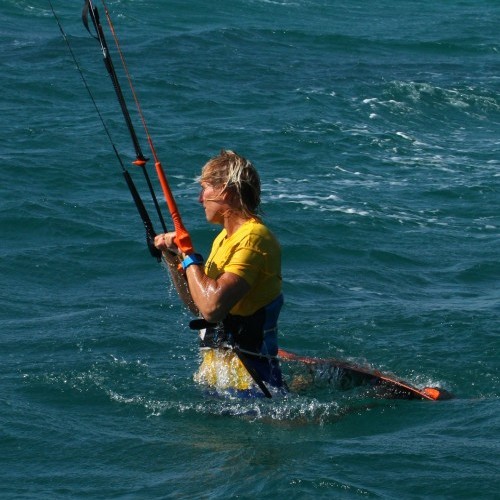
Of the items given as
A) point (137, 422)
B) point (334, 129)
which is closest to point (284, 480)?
point (137, 422)

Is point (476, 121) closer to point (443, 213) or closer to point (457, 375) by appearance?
point (443, 213)

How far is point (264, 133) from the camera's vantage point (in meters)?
17.7

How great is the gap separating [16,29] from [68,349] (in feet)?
54.7

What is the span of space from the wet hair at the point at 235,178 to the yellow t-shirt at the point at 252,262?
4.9 inches

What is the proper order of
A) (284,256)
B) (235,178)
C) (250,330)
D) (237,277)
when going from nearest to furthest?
(237,277) → (235,178) → (250,330) → (284,256)

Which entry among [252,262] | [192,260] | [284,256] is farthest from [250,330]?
[284,256]

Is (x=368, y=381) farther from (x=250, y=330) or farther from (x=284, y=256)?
(x=284, y=256)

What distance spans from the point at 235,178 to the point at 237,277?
556 millimetres

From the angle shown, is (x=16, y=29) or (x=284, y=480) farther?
(x=16, y=29)

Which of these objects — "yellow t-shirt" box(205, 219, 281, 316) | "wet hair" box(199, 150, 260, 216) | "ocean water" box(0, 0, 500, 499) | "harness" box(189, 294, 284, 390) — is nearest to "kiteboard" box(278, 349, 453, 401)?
"ocean water" box(0, 0, 500, 499)

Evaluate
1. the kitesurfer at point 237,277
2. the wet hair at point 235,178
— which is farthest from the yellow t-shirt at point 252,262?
the wet hair at point 235,178

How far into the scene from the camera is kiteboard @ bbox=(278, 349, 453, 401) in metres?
7.51

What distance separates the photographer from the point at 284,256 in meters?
12.3

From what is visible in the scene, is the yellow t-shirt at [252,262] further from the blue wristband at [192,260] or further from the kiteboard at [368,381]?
the kiteboard at [368,381]
